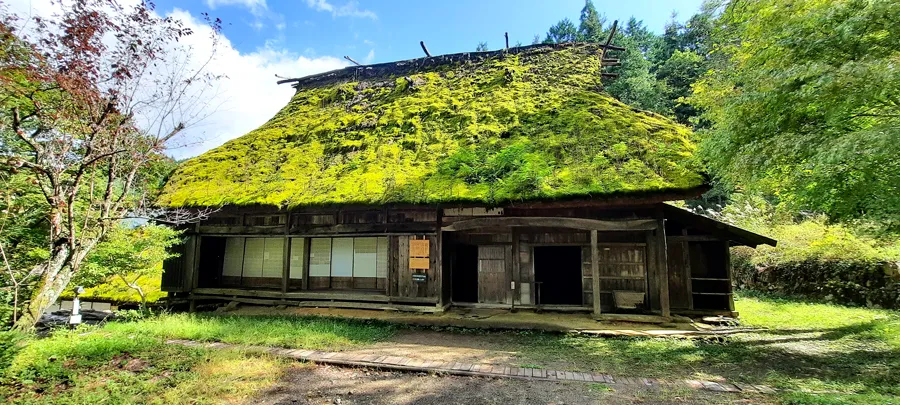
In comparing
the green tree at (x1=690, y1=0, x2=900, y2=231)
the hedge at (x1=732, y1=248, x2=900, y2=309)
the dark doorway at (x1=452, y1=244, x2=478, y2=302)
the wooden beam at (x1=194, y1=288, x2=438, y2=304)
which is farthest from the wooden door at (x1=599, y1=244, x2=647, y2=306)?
the hedge at (x1=732, y1=248, x2=900, y2=309)

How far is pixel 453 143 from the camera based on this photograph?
956 cm

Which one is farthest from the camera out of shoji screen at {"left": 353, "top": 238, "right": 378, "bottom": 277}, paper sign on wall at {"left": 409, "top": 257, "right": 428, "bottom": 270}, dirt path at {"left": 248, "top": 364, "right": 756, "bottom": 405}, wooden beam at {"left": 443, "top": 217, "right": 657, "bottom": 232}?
shoji screen at {"left": 353, "top": 238, "right": 378, "bottom": 277}

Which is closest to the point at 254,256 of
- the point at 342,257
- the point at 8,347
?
the point at 342,257

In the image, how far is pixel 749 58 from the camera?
5754 mm

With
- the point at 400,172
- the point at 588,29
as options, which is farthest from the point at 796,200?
the point at 588,29

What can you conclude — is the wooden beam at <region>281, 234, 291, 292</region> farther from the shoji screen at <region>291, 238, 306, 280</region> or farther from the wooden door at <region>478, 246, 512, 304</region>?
the wooden door at <region>478, 246, 512, 304</region>

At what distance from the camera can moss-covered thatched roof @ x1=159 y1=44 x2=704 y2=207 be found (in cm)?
740

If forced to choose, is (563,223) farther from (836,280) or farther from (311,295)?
(836,280)

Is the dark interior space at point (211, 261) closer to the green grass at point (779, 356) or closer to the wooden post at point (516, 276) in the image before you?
the wooden post at point (516, 276)

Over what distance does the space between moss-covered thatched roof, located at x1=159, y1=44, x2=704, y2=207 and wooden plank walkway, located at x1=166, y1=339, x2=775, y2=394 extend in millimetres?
3098

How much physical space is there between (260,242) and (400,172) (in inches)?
186

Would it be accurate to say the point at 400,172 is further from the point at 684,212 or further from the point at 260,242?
the point at 684,212

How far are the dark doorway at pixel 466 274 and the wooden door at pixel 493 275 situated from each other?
117cm

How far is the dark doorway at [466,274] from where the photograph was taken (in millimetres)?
10297
